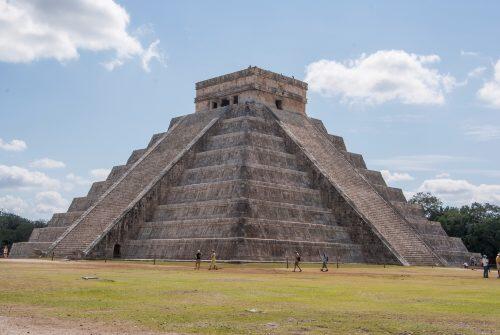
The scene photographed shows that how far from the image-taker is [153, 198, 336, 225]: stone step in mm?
37750

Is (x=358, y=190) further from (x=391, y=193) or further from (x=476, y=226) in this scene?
(x=476, y=226)

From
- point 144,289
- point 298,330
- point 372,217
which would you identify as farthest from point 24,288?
point 372,217

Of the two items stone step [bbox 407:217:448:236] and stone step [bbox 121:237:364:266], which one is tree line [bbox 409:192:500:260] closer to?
stone step [bbox 407:217:448:236]

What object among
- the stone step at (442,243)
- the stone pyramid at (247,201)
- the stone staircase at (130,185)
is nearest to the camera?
the stone pyramid at (247,201)

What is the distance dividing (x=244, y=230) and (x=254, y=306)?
70.5 feet

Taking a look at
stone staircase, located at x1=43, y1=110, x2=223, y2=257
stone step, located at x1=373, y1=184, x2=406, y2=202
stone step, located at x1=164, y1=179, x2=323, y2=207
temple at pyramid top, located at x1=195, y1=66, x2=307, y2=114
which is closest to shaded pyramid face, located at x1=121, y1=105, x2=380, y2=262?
stone step, located at x1=164, y1=179, x2=323, y2=207

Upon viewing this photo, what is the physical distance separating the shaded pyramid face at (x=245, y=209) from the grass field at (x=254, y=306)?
597 inches

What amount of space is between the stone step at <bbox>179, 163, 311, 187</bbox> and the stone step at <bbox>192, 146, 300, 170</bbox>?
732 millimetres

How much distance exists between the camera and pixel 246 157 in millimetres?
43000

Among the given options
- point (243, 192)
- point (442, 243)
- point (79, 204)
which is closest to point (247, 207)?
point (243, 192)

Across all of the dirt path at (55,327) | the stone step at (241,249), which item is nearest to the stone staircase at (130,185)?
the stone step at (241,249)

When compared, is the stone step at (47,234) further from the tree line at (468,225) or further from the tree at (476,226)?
the tree at (476,226)

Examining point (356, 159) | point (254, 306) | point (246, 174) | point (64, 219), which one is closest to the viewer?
point (254, 306)

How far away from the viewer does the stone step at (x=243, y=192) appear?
3959cm
